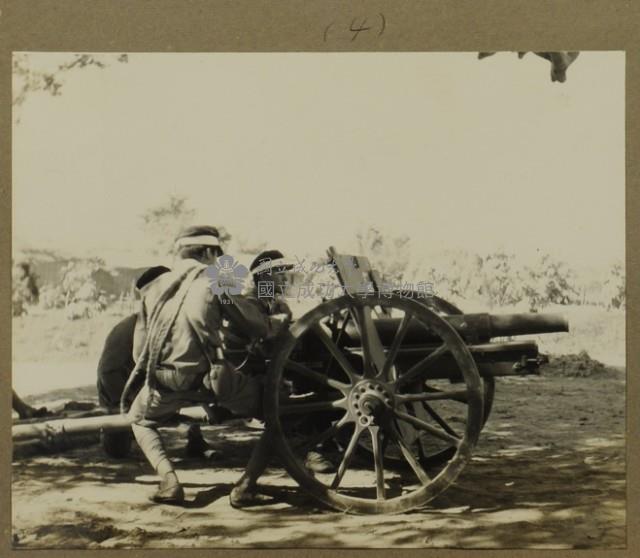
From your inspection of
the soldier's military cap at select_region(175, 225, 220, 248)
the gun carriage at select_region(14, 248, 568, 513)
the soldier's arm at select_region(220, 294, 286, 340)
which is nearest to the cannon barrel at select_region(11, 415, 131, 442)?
the gun carriage at select_region(14, 248, 568, 513)

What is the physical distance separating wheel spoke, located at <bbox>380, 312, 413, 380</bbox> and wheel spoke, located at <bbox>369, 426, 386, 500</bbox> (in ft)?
1.05

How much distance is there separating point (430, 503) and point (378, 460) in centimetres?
51

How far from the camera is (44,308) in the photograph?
5.89m

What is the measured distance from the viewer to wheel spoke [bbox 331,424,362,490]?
5371 millimetres

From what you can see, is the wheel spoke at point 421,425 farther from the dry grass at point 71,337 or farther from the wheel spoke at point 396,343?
the dry grass at point 71,337

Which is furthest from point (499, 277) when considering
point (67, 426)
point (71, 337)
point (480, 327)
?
point (67, 426)

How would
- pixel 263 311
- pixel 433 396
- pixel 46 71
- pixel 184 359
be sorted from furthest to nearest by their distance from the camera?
pixel 46 71 → pixel 263 311 → pixel 184 359 → pixel 433 396

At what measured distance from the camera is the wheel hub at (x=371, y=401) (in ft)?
17.4

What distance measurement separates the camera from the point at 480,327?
5621 millimetres

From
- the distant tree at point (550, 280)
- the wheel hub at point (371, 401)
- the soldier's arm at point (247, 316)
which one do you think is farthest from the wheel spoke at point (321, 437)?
the distant tree at point (550, 280)

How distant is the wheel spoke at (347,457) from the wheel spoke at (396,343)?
1.19 feet

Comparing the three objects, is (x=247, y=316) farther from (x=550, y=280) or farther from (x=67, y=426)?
(x=550, y=280)
